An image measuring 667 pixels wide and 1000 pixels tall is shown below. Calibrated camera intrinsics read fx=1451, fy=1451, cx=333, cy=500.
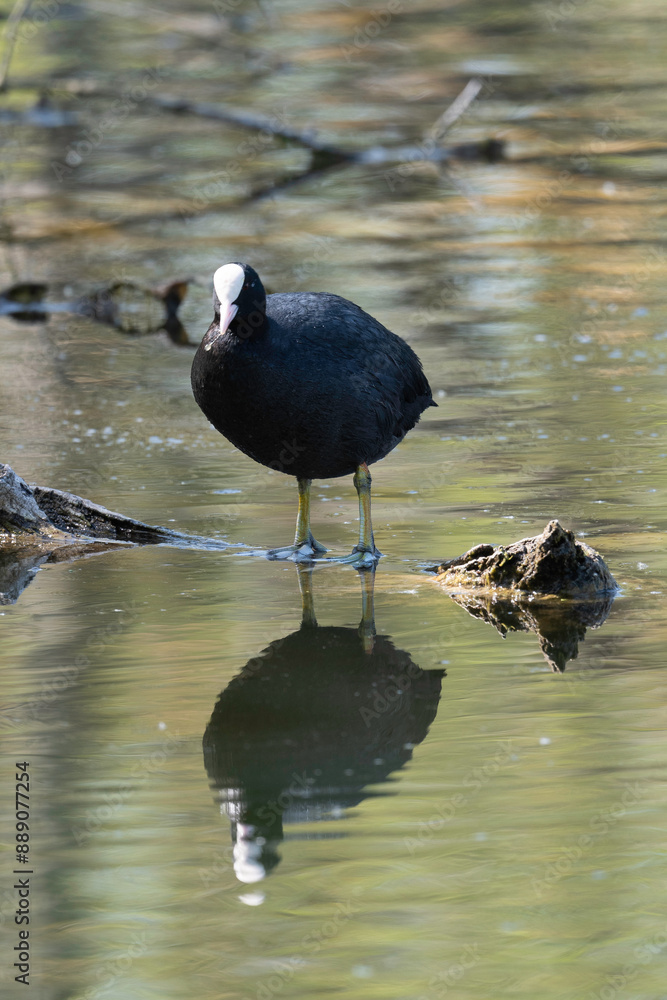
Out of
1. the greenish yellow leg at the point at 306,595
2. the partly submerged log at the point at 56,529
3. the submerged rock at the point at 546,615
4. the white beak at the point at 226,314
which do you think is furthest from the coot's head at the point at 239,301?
the submerged rock at the point at 546,615

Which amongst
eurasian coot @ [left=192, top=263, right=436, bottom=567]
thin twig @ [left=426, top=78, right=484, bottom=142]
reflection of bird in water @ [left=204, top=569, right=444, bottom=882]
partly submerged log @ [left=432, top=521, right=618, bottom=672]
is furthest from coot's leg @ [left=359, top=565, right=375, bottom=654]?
thin twig @ [left=426, top=78, right=484, bottom=142]

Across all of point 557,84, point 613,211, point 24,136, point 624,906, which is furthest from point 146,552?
point 557,84

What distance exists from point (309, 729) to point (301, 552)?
6.38 ft

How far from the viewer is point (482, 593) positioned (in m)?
5.91

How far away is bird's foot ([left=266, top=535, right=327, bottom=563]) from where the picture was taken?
6.59m

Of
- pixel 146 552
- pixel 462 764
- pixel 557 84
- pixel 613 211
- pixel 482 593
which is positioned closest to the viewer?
pixel 462 764

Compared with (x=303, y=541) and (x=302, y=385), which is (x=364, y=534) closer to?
(x=303, y=541)

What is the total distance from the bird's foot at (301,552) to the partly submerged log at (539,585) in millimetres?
783

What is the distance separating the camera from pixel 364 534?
6.51 metres

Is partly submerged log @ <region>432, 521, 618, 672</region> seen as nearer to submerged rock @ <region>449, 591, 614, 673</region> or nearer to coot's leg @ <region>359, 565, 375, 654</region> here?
submerged rock @ <region>449, 591, 614, 673</region>

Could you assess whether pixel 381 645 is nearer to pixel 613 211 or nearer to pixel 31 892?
pixel 31 892

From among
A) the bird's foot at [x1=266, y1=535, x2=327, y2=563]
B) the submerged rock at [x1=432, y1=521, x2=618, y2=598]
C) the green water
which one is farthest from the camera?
the bird's foot at [x1=266, y1=535, x2=327, y2=563]

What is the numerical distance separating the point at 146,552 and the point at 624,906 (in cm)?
360

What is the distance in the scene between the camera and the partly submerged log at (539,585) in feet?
18.4
